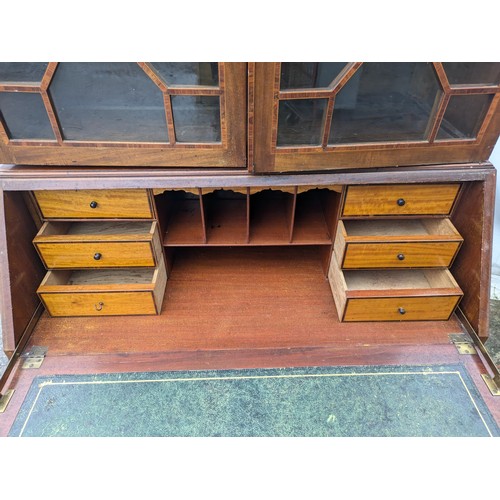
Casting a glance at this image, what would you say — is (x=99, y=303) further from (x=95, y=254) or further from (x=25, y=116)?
(x=25, y=116)

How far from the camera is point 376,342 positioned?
1.24m

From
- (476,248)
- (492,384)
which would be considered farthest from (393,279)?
(492,384)

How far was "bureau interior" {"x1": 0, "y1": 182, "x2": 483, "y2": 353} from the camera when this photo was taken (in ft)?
3.98

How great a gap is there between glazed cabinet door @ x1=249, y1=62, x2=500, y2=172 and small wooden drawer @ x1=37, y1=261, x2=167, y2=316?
0.57m

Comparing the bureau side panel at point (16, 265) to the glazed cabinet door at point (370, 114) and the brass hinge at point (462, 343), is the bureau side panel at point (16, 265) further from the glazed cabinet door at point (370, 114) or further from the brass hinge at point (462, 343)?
the brass hinge at point (462, 343)

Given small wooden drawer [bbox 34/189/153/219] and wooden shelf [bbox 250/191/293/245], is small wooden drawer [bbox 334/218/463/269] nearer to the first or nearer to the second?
wooden shelf [bbox 250/191/293/245]

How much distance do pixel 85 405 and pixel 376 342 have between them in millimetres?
933

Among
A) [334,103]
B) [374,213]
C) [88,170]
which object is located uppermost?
[334,103]

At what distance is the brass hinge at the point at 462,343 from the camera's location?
47.5 inches

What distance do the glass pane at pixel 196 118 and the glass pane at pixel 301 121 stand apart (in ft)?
0.58

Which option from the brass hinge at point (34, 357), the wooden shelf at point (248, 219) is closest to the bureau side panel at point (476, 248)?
the wooden shelf at point (248, 219)

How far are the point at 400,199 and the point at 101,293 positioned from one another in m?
1.02

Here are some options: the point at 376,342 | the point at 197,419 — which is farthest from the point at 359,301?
the point at 197,419
